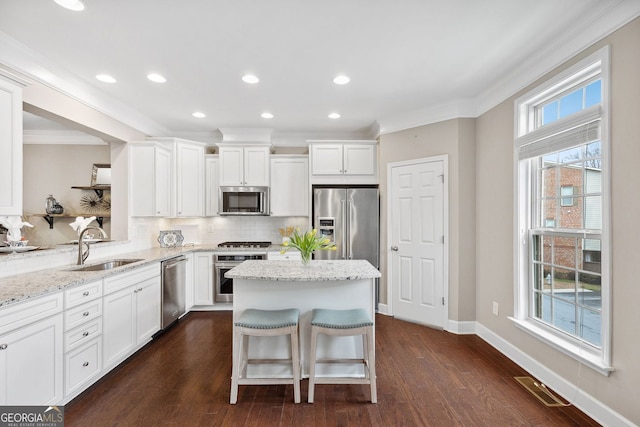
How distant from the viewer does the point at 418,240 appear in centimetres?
384

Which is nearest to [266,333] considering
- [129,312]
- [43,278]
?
[129,312]

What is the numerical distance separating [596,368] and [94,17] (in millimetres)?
4024

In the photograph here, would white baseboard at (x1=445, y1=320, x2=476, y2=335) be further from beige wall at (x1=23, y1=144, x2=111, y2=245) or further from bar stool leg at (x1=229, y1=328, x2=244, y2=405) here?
beige wall at (x1=23, y1=144, x2=111, y2=245)

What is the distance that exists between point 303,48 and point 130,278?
A: 101 inches

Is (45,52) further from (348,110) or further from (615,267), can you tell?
(615,267)

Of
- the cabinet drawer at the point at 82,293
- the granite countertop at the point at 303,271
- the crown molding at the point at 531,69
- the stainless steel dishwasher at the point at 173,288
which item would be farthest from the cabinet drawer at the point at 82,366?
the crown molding at the point at 531,69

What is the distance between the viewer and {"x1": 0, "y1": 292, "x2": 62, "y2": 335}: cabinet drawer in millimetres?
1666

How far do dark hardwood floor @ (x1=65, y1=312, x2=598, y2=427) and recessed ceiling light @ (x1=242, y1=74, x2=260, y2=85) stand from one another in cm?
270

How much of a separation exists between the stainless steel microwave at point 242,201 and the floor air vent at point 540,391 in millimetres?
3561

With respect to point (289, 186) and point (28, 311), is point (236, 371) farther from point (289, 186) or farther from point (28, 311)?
point (289, 186)

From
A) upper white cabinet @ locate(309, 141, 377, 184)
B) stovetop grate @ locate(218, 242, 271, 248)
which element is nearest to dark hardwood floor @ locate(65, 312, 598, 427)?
stovetop grate @ locate(218, 242, 271, 248)

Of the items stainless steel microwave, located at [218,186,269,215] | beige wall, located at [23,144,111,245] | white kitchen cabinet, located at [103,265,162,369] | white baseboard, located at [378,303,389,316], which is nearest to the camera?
white kitchen cabinet, located at [103,265,162,369]

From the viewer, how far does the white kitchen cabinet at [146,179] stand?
3.92m

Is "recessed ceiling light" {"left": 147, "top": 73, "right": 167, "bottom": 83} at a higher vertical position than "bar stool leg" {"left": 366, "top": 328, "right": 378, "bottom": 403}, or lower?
higher
